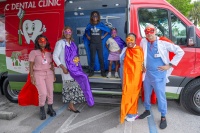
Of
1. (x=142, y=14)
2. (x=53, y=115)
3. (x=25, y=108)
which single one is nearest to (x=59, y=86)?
(x=53, y=115)

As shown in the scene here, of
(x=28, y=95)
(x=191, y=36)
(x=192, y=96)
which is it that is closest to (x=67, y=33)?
(x=28, y=95)

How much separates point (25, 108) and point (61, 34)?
75.4 inches

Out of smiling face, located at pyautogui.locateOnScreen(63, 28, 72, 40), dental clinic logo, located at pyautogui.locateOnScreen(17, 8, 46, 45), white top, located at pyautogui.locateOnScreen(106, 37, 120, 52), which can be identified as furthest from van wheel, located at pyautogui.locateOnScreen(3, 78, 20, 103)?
white top, located at pyautogui.locateOnScreen(106, 37, 120, 52)

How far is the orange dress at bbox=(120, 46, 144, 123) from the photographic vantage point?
3604 millimetres

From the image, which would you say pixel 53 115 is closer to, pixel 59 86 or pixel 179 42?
pixel 59 86

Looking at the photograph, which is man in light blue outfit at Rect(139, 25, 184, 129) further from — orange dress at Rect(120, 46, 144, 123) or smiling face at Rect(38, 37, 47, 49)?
smiling face at Rect(38, 37, 47, 49)

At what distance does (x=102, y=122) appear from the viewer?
13.1 ft

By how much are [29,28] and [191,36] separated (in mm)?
3228

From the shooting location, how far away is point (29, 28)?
448 centimetres

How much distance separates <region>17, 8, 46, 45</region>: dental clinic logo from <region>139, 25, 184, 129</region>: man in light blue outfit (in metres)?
2.19

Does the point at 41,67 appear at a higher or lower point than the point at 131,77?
higher

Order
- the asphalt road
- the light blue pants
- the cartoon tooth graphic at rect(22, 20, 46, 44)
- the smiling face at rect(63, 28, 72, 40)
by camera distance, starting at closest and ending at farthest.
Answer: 1. the light blue pants
2. the asphalt road
3. the smiling face at rect(63, 28, 72, 40)
4. the cartoon tooth graphic at rect(22, 20, 46, 44)

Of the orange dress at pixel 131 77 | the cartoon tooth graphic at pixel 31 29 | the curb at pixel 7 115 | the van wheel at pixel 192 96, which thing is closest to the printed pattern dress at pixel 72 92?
the orange dress at pixel 131 77

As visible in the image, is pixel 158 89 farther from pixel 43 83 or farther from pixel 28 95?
pixel 28 95
